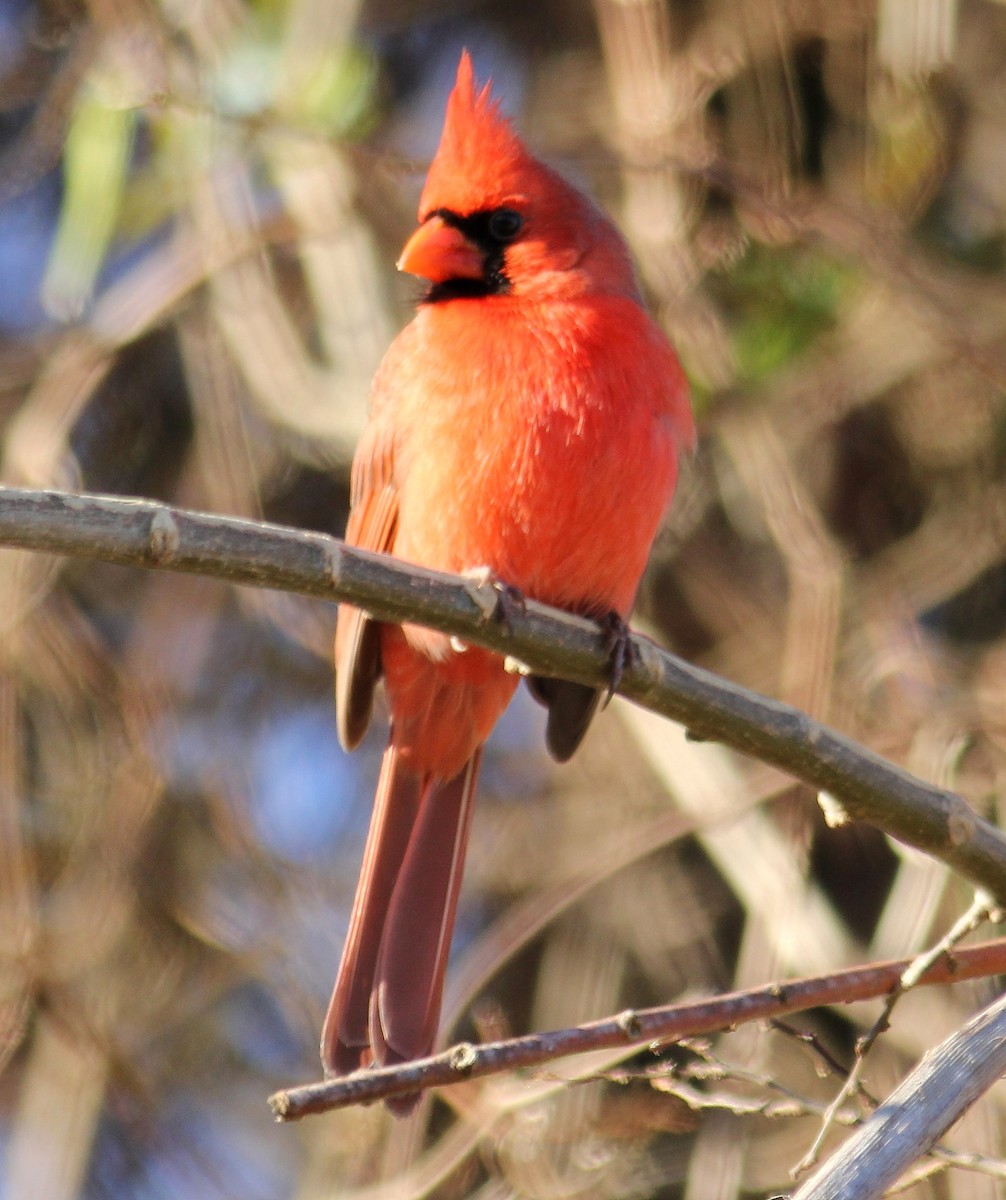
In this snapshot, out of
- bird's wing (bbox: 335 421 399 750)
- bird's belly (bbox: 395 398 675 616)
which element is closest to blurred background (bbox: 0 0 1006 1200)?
bird's wing (bbox: 335 421 399 750)

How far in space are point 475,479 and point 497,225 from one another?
0.50 m

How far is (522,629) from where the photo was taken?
5.96 ft

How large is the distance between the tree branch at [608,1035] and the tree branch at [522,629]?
20 cm

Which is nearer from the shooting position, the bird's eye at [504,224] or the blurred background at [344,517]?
the bird's eye at [504,224]

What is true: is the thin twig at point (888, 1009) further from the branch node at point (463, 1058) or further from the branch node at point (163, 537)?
the branch node at point (163, 537)

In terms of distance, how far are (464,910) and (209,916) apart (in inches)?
21.8

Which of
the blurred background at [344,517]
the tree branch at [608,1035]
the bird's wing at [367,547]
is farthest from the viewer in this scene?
the blurred background at [344,517]

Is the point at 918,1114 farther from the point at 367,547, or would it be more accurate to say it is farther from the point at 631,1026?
the point at 367,547

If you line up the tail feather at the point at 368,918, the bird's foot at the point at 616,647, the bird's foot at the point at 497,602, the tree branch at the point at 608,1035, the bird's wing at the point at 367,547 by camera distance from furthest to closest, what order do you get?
1. the bird's wing at the point at 367,547
2. the tail feather at the point at 368,918
3. the bird's foot at the point at 616,647
4. the bird's foot at the point at 497,602
5. the tree branch at the point at 608,1035

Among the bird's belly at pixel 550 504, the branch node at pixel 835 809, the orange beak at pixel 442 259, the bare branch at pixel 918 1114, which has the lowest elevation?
the bare branch at pixel 918 1114

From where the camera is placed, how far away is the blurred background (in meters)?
3.25

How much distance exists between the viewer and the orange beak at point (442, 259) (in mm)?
2510

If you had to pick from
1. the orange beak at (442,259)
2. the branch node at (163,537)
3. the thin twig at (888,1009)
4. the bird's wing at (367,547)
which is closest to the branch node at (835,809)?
the thin twig at (888,1009)

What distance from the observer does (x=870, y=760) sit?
5.63ft
